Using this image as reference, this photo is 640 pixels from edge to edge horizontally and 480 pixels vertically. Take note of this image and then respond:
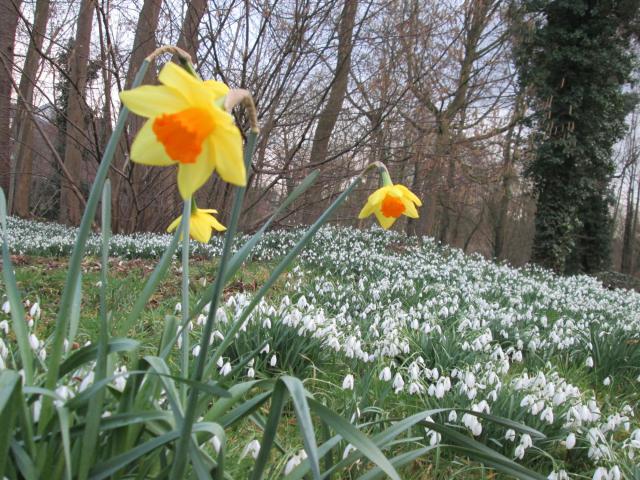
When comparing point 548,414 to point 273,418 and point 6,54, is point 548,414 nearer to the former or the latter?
point 273,418

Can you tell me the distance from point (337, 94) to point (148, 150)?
27.3 feet

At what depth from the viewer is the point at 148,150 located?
107cm

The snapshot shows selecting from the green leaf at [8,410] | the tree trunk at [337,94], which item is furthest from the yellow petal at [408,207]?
the tree trunk at [337,94]

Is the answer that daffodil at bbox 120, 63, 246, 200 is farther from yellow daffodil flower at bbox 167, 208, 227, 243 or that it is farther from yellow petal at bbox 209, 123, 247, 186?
yellow daffodil flower at bbox 167, 208, 227, 243

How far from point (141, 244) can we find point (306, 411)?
6931 mm

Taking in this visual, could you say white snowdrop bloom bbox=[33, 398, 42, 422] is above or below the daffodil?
below

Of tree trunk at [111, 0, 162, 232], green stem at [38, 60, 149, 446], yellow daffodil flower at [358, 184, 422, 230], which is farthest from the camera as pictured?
tree trunk at [111, 0, 162, 232]

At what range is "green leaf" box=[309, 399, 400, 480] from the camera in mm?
1111

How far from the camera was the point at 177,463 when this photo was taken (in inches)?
43.6

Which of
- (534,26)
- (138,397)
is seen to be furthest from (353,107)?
(138,397)

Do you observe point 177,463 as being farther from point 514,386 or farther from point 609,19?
point 609,19

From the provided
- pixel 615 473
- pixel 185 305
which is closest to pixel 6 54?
pixel 185 305

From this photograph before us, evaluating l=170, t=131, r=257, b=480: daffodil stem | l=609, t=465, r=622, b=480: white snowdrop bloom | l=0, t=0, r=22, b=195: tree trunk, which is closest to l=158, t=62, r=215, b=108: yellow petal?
l=170, t=131, r=257, b=480: daffodil stem

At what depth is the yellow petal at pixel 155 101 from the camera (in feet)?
3.27
